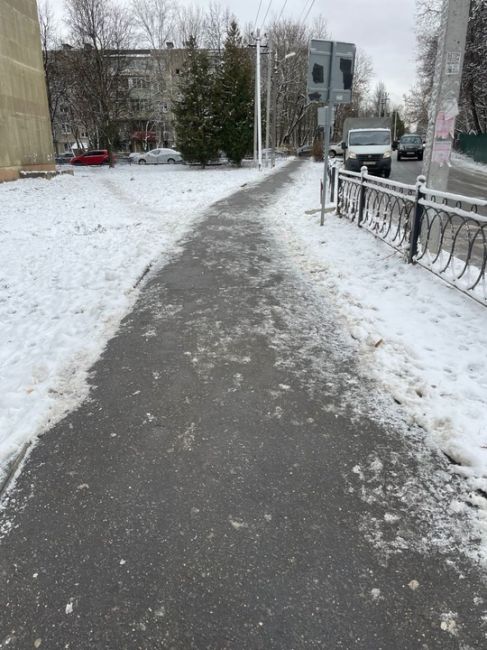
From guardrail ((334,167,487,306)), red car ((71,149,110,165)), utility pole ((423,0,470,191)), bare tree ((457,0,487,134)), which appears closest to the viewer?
guardrail ((334,167,487,306))

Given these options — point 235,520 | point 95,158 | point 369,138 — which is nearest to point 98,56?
point 95,158

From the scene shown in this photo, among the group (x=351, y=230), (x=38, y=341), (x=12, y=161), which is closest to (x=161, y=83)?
(x=12, y=161)

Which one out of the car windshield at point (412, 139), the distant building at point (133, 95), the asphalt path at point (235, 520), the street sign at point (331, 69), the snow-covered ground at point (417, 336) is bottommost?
the asphalt path at point (235, 520)

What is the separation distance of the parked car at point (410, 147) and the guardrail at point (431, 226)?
96.0 feet

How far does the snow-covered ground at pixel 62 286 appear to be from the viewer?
3.94m

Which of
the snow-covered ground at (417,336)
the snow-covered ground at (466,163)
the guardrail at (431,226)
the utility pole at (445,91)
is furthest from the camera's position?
the snow-covered ground at (466,163)

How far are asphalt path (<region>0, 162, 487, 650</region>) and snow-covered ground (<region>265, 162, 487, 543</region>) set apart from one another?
19cm

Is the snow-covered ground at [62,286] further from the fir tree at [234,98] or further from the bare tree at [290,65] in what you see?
the bare tree at [290,65]

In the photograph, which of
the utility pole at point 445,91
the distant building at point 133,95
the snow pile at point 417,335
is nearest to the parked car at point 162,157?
the distant building at point 133,95

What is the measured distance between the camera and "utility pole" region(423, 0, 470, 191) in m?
6.29

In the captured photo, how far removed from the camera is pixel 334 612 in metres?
2.12

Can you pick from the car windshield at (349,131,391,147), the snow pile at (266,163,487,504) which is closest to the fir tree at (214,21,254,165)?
the car windshield at (349,131,391,147)

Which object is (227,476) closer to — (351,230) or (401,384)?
(401,384)

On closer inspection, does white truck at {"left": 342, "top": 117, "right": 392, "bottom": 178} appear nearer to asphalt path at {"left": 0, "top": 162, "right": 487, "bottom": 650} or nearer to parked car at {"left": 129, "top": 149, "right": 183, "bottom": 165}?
asphalt path at {"left": 0, "top": 162, "right": 487, "bottom": 650}
